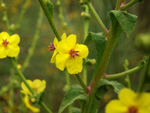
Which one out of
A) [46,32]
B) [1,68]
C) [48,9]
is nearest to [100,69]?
[48,9]

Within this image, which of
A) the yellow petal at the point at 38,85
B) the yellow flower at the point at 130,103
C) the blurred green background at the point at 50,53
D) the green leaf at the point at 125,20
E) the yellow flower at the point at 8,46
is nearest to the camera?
the yellow flower at the point at 130,103

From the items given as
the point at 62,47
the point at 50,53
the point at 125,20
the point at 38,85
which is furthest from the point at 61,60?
the point at 50,53

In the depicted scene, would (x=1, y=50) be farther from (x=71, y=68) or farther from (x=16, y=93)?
(x=16, y=93)

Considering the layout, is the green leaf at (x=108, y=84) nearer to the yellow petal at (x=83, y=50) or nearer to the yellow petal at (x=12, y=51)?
the yellow petal at (x=83, y=50)

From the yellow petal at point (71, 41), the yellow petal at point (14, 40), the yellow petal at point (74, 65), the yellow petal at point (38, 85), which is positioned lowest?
the yellow petal at point (38, 85)

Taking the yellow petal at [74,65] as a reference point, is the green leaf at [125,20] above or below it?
above

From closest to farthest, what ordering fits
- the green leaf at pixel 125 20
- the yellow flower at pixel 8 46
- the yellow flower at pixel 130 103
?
the yellow flower at pixel 130 103, the green leaf at pixel 125 20, the yellow flower at pixel 8 46

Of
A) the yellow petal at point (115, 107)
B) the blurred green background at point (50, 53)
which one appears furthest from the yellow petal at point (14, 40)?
the blurred green background at point (50, 53)
